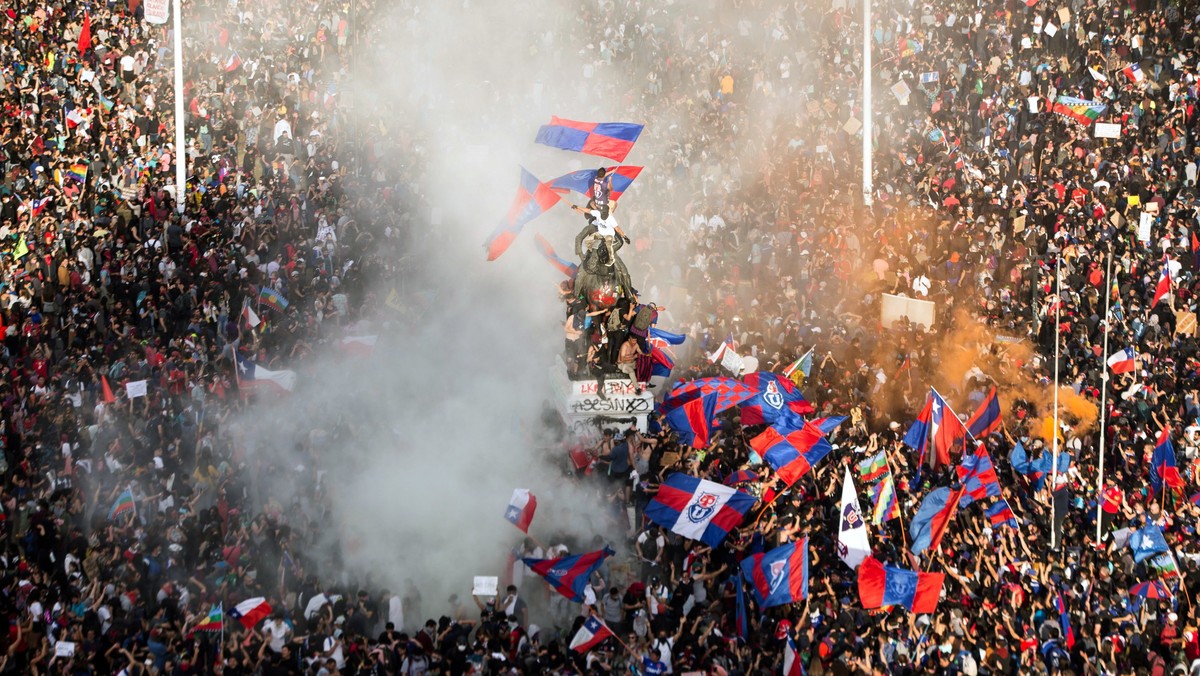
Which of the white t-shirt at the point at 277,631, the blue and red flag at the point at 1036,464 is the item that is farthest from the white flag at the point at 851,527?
the white t-shirt at the point at 277,631

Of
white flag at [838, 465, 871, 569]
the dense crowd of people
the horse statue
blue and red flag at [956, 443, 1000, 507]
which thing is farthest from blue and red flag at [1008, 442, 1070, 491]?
the horse statue

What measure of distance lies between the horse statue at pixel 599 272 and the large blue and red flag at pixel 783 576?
5271mm

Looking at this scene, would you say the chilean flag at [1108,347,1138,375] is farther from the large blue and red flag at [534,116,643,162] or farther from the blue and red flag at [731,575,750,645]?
the blue and red flag at [731,575,750,645]

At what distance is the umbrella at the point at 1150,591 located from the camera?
1488 cm

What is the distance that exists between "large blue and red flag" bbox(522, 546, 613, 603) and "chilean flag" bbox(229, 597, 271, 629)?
2.69m

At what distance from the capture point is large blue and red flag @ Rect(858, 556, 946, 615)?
13.9 meters

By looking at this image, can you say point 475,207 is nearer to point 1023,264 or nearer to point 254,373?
point 254,373

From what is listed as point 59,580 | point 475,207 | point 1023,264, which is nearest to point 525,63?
point 475,207

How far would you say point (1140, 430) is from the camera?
18.7 m

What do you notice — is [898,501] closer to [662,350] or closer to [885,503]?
[885,503]

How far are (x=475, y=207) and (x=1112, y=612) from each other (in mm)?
15428

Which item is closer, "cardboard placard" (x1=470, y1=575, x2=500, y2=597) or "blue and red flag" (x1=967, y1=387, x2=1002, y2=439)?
"cardboard placard" (x1=470, y1=575, x2=500, y2=597)

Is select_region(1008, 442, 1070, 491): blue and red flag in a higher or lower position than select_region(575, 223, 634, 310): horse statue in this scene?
lower

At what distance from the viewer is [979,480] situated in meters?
16.1
